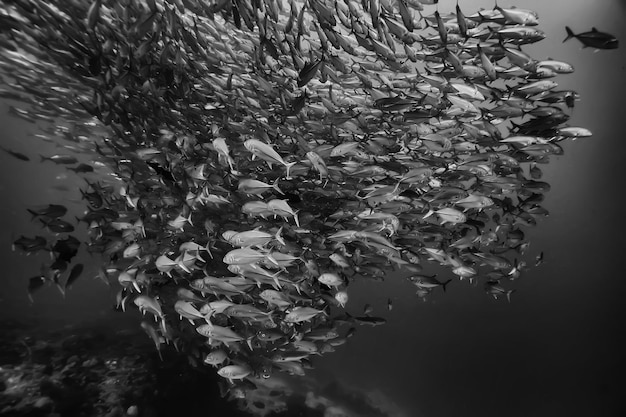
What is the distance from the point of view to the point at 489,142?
438cm

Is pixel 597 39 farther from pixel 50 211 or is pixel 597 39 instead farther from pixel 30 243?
pixel 30 243

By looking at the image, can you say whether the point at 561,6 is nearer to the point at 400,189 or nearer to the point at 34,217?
the point at 400,189

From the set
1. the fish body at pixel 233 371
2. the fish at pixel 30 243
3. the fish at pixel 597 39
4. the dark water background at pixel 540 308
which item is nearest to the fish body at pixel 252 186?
the fish body at pixel 233 371

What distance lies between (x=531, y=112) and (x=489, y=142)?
1.96ft

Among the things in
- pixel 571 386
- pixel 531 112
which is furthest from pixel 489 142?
pixel 571 386

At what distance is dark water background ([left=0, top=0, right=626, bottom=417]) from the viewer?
37.5ft

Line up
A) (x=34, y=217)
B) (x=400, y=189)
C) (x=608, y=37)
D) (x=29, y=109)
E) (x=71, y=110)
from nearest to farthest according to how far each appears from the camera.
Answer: (x=608, y=37) → (x=34, y=217) → (x=400, y=189) → (x=71, y=110) → (x=29, y=109)

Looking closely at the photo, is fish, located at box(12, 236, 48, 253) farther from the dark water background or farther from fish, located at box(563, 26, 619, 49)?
the dark water background

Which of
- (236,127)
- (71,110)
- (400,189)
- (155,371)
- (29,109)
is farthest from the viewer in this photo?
(29,109)

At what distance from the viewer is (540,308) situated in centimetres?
2186

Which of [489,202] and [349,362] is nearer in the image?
[489,202]

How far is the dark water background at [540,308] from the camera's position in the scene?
37.5 feet

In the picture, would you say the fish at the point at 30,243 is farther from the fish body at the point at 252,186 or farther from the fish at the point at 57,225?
the fish body at the point at 252,186

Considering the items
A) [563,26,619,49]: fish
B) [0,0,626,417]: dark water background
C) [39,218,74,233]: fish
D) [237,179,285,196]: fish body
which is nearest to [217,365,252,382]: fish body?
[237,179,285,196]: fish body
